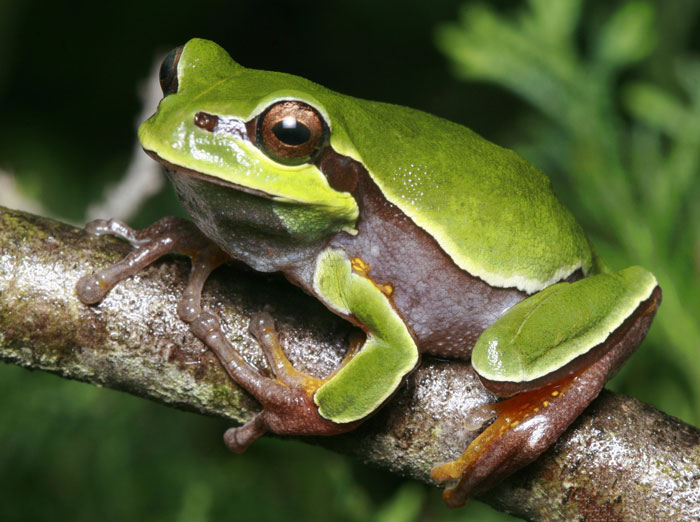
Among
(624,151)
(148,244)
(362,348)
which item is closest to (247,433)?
(362,348)

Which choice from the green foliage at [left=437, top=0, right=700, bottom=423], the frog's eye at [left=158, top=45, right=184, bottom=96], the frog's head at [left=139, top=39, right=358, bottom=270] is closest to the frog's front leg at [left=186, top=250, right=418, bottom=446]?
the frog's head at [left=139, top=39, right=358, bottom=270]

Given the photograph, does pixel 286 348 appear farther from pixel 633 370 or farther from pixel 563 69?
pixel 563 69

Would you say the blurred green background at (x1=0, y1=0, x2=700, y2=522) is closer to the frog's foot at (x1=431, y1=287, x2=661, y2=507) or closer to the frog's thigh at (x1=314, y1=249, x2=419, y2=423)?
the frog's foot at (x1=431, y1=287, x2=661, y2=507)

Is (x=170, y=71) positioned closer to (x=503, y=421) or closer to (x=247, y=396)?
(x=247, y=396)

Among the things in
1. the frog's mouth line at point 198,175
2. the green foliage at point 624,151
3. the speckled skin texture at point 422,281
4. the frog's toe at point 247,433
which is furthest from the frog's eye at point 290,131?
the green foliage at point 624,151

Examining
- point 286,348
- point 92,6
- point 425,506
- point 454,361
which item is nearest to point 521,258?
point 454,361

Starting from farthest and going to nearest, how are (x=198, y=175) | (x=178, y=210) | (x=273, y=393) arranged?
1. (x=178, y=210)
2. (x=273, y=393)
3. (x=198, y=175)

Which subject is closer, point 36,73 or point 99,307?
point 99,307
